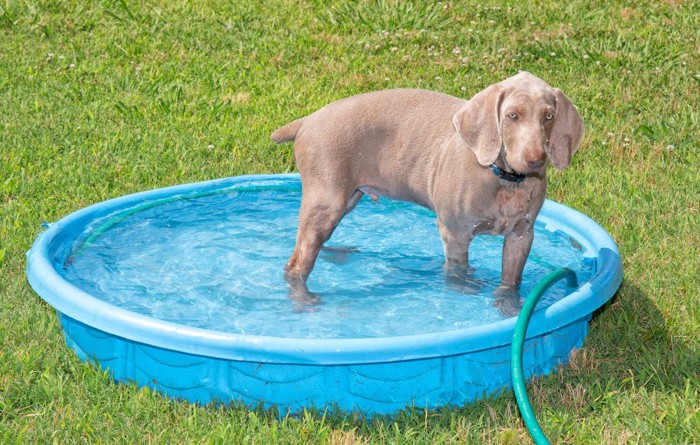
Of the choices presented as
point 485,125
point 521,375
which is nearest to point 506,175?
point 485,125

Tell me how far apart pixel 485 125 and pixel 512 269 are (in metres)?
0.87

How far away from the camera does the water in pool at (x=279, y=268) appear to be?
16.0ft

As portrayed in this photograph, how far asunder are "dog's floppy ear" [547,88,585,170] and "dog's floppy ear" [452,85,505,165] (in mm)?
242

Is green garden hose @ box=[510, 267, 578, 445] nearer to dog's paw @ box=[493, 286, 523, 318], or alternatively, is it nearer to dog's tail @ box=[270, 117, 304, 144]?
dog's paw @ box=[493, 286, 523, 318]

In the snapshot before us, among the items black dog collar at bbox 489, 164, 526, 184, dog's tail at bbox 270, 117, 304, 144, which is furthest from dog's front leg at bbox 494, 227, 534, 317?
dog's tail at bbox 270, 117, 304, 144

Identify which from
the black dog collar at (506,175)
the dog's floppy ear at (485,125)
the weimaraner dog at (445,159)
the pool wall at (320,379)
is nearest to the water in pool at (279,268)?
the weimaraner dog at (445,159)

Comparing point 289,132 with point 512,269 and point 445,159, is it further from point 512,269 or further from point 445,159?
point 512,269

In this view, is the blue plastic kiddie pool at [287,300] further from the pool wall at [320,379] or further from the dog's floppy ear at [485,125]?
the dog's floppy ear at [485,125]

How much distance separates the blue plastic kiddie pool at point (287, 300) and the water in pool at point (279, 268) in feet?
0.04

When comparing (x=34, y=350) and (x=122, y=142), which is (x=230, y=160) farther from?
(x=34, y=350)

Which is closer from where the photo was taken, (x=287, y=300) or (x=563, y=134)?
(x=563, y=134)

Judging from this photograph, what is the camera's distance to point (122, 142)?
728cm

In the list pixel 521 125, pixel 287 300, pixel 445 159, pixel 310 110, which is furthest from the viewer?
pixel 310 110

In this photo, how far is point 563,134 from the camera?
445cm
